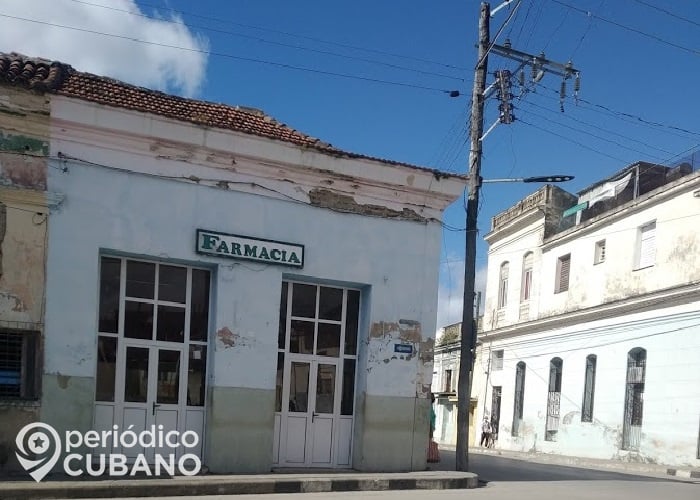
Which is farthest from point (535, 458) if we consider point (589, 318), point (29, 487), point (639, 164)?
point (29, 487)

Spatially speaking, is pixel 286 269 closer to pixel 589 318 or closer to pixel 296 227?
pixel 296 227

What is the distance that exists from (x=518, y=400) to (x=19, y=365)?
21.3 meters

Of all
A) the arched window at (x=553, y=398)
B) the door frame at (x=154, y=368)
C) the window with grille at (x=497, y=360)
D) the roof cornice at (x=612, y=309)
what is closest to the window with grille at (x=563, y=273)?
the roof cornice at (x=612, y=309)

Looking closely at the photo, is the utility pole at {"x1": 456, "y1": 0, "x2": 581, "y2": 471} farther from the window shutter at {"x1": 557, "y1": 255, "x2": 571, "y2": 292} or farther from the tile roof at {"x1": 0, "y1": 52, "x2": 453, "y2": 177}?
the window shutter at {"x1": 557, "y1": 255, "x2": 571, "y2": 292}

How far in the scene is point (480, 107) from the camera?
14141 millimetres

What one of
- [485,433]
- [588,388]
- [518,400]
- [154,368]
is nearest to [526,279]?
[518,400]

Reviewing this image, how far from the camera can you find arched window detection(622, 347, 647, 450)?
68.1 ft

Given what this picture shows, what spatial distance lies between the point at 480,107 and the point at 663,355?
1029 cm

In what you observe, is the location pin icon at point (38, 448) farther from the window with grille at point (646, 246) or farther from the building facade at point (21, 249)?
the window with grille at point (646, 246)

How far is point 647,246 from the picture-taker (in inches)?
846

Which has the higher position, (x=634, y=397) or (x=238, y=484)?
(x=634, y=397)

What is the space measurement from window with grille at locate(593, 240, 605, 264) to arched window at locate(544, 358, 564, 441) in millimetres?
3917

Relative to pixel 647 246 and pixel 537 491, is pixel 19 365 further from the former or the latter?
pixel 647 246

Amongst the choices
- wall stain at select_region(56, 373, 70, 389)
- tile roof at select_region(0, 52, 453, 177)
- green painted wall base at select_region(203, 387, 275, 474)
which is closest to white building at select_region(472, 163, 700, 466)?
tile roof at select_region(0, 52, 453, 177)
